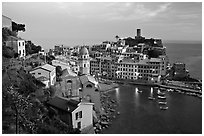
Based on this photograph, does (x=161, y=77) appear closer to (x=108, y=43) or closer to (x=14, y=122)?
(x=108, y=43)

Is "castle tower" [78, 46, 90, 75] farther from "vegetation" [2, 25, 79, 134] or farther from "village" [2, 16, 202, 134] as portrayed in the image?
"vegetation" [2, 25, 79, 134]

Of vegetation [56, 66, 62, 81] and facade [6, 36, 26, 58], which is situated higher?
facade [6, 36, 26, 58]

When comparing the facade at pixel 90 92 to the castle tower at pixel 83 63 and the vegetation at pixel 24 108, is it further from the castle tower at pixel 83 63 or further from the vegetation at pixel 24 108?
the castle tower at pixel 83 63

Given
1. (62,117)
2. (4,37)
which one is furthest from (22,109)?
(4,37)

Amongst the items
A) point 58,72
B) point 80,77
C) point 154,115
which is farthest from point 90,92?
point 154,115

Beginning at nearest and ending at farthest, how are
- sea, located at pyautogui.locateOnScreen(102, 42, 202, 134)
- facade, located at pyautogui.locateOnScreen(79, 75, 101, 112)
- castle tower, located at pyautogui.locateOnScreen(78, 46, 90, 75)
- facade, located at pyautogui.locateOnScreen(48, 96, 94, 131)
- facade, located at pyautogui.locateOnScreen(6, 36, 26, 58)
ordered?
facade, located at pyautogui.locateOnScreen(48, 96, 94, 131) < sea, located at pyautogui.locateOnScreen(102, 42, 202, 134) < facade, located at pyautogui.locateOnScreen(6, 36, 26, 58) < facade, located at pyautogui.locateOnScreen(79, 75, 101, 112) < castle tower, located at pyautogui.locateOnScreen(78, 46, 90, 75)

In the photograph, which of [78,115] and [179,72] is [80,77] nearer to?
[78,115]

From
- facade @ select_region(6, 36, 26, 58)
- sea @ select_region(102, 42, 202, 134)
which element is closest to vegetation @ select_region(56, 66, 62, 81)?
facade @ select_region(6, 36, 26, 58)
